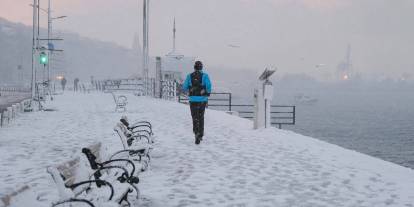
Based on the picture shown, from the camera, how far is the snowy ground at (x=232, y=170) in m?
6.84

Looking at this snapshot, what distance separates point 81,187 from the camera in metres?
5.13

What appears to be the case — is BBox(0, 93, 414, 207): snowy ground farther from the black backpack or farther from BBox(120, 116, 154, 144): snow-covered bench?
the black backpack

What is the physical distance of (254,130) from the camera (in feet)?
49.6

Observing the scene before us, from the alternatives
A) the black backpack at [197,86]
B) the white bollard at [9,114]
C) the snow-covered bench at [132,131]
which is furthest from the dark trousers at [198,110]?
the white bollard at [9,114]

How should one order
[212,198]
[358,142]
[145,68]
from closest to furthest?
[212,198], [145,68], [358,142]

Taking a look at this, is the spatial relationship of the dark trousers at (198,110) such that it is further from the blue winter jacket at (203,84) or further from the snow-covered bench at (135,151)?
the snow-covered bench at (135,151)

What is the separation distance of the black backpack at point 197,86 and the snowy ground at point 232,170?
1368 millimetres

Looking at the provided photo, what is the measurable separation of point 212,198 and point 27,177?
343 centimetres

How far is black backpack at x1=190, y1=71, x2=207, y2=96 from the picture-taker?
11195mm

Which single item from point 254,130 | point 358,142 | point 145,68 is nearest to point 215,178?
point 254,130

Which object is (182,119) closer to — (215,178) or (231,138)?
(231,138)

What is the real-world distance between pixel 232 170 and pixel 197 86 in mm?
3082

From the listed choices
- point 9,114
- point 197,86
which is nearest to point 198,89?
point 197,86

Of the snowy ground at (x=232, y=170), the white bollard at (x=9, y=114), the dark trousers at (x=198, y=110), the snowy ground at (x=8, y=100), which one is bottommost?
the snowy ground at (x=232, y=170)
